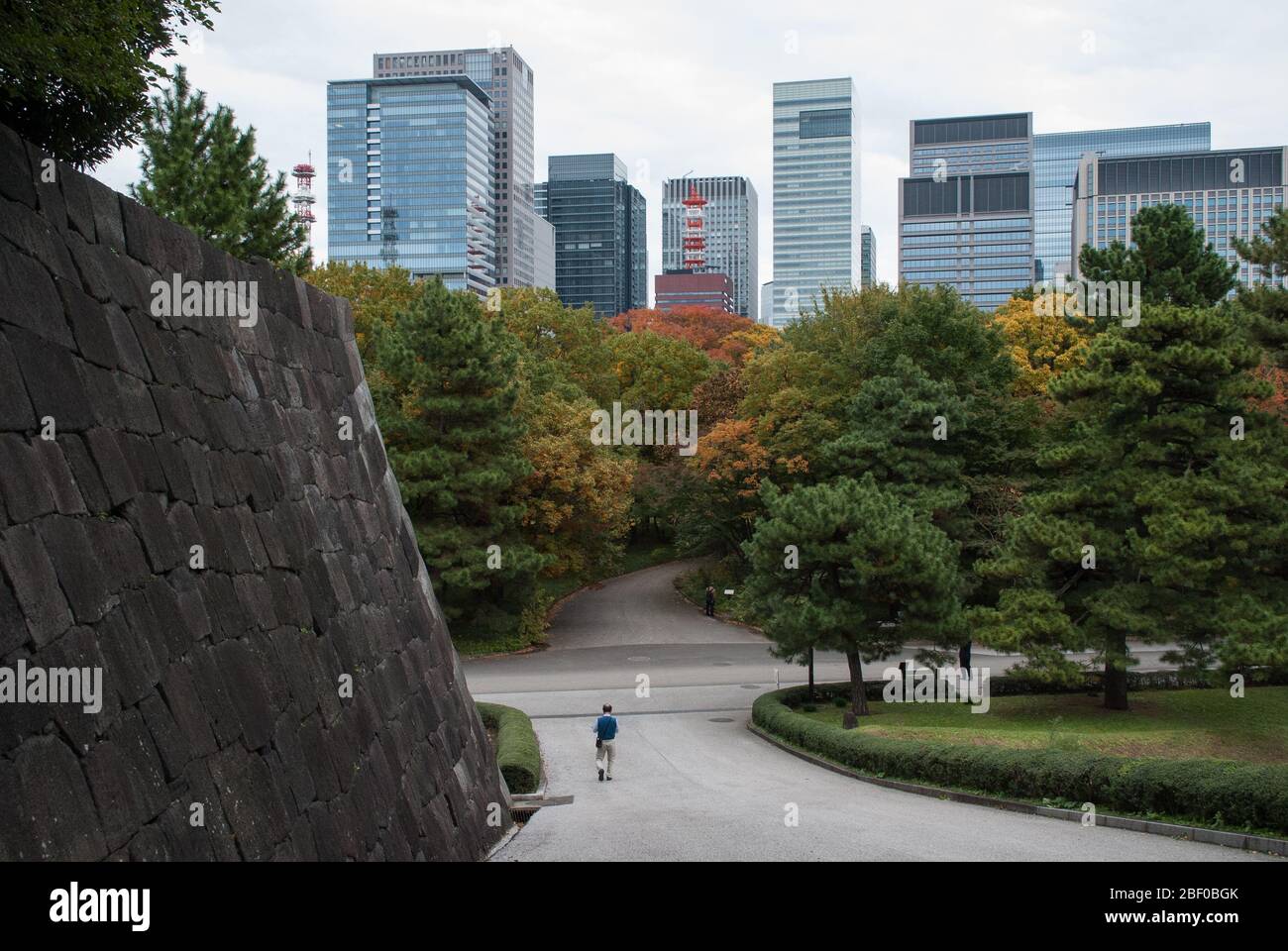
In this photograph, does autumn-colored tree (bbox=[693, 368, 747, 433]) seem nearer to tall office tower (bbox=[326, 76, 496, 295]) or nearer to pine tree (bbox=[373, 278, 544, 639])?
pine tree (bbox=[373, 278, 544, 639])

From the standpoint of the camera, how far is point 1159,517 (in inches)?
979

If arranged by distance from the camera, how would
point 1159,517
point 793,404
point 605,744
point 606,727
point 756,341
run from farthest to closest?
point 756,341 < point 793,404 < point 1159,517 < point 605,744 < point 606,727

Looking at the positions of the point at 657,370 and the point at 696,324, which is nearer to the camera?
the point at 657,370

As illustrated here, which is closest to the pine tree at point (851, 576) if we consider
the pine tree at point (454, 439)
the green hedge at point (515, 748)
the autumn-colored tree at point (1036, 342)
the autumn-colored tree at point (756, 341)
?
the green hedge at point (515, 748)

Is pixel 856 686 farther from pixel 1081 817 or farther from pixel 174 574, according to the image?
pixel 174 574

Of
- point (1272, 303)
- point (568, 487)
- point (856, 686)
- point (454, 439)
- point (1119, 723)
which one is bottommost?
point (1119, 723)

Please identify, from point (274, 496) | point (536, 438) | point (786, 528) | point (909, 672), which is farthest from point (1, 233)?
point (536, 438)

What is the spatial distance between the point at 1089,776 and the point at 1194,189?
188753 mm

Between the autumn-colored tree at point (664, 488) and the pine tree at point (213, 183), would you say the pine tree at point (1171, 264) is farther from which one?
the pine tree at point (213, 183)

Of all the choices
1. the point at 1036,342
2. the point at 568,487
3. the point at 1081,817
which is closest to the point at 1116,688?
the point at 1081,817

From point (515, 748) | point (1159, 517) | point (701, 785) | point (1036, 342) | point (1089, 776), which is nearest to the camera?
point (1089, 776)

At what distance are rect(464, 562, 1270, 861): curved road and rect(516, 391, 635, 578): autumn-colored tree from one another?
3469 mm

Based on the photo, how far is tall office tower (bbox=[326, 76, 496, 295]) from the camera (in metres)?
172
